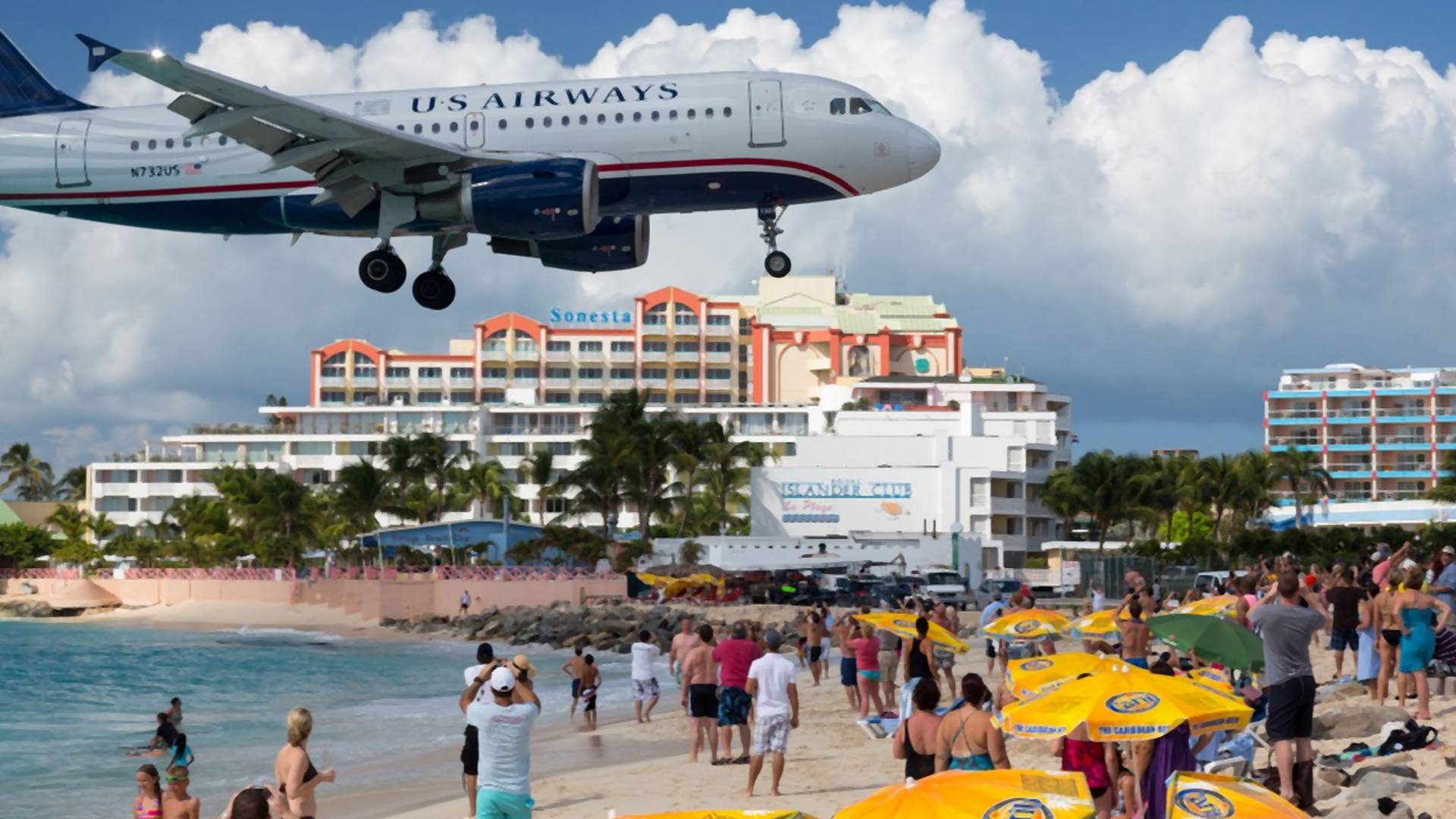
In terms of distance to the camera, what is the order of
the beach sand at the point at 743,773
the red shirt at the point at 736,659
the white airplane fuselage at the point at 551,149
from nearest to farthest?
the beach sand at the point at 743,773, the red shirt at the point at 736,659, the white airplane fuselage at the point at 551,149

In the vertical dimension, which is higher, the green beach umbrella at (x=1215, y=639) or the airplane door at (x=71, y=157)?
the airplane door at (x=71, y=157)

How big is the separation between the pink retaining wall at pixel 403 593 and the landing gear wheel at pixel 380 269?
5161cm

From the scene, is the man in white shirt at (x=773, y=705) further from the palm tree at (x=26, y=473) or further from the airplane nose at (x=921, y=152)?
the palm tree at (x=26, y=473)

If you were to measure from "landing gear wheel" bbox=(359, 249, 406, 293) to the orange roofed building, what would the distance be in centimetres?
12463

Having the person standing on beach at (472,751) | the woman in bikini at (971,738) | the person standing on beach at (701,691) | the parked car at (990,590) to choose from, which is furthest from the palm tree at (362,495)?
the woman in bikini at (971,738)

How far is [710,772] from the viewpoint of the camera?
22422mm

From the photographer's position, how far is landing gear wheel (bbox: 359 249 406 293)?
98.3ft

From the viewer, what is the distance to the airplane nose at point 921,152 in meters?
29.9

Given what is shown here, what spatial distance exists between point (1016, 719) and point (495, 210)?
17460mm

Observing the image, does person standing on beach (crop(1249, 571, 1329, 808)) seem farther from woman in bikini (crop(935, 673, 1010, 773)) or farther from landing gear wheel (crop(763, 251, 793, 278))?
landing gear wheel (crop(763, 251, 793, 278))

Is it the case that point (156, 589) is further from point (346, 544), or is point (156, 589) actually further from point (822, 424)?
point (822, 424)

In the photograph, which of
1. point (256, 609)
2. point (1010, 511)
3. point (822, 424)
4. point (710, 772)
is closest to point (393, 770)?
point (710, 772)

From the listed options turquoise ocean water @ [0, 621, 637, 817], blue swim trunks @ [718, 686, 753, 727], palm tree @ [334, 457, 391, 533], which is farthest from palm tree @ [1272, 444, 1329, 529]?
blue swim trunks @ [718, 686, 753, 727]

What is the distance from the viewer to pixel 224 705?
47156 millimetres
